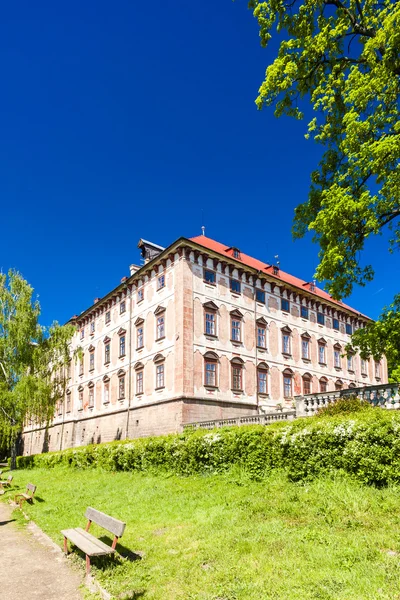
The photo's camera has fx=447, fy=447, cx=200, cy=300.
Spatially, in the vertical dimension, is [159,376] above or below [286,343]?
below

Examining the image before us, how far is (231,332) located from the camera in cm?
3353

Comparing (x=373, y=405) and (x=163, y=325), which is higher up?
(x=163, y=325)

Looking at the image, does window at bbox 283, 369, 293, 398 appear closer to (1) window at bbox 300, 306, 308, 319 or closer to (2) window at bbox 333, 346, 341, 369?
(1) window at bbox 300, 306, 308, 319

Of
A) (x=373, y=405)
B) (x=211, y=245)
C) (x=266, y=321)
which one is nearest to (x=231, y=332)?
(x=266, y=321)

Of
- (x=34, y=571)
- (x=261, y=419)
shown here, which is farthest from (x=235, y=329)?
(x=34, y=571)

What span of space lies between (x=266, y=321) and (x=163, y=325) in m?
9.08

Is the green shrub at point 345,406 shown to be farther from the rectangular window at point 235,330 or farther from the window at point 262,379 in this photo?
the window at point 262,379

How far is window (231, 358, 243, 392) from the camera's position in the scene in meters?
32.6

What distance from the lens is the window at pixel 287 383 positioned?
120 feet

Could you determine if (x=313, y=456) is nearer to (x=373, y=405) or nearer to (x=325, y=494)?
(x=325, y=494)

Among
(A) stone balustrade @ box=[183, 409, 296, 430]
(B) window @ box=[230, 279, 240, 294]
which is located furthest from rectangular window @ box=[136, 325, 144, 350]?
(A) stone balustrade @ box=[183, 409, 296, 430]

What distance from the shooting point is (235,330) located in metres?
34.0

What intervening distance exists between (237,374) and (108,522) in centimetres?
2448

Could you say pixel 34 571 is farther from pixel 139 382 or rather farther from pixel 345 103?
pixel 139 382
